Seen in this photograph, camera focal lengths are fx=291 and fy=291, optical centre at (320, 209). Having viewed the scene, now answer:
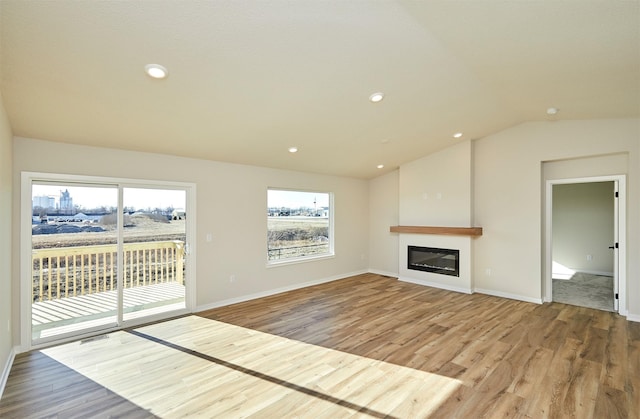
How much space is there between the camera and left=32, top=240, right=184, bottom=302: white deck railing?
3406 mm

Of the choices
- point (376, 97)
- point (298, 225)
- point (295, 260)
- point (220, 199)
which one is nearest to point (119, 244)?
point (220, 199)

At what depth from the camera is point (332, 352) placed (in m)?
3.12

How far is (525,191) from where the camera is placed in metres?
5.03

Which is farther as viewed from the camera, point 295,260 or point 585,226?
point 585,226

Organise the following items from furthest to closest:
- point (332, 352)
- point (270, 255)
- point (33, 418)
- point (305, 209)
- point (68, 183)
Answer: point (305, 209)
point (270, 255)
point (68, 183)
point (332, 352)
point (33, 418)

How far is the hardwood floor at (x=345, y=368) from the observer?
7.37 ft

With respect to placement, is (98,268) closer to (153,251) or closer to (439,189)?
(153,251)

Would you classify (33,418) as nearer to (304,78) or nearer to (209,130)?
(209,130)

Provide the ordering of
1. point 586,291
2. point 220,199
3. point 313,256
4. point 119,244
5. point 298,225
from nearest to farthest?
point 119,244, point 220,199, point 586,291, point 298,225, point 313,256

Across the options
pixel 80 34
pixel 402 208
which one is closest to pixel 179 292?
pixel 80 34

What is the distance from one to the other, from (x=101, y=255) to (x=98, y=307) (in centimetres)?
67

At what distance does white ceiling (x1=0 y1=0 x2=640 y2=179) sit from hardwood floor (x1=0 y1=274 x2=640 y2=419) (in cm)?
247

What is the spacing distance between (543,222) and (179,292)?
19.7ft

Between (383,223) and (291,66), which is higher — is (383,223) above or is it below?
below
